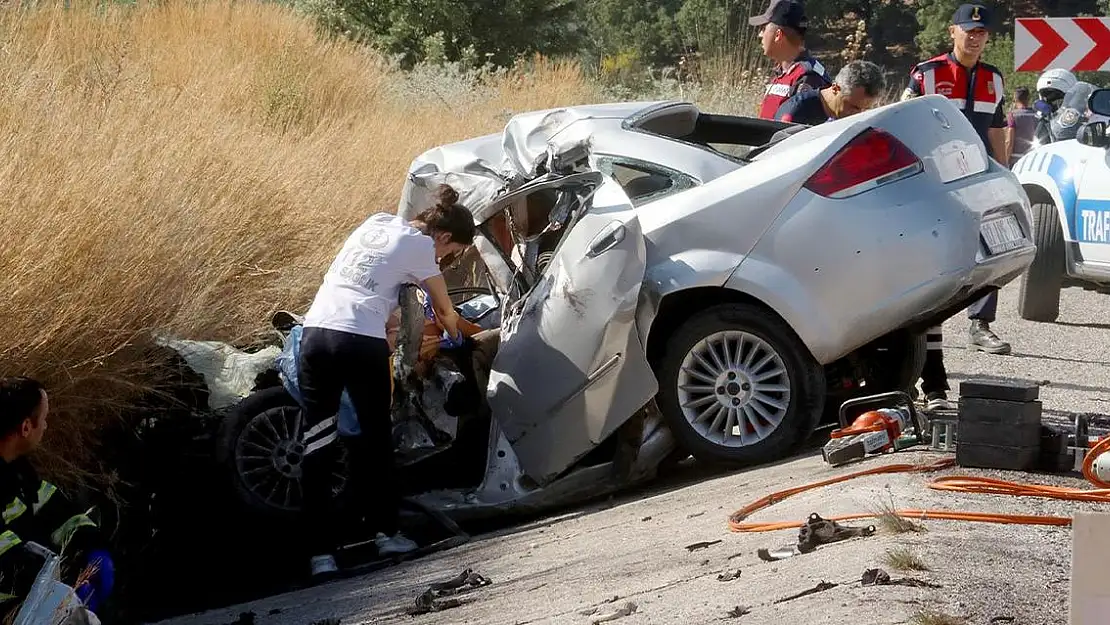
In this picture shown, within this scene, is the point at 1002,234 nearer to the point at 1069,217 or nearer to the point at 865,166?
the point at 865,166

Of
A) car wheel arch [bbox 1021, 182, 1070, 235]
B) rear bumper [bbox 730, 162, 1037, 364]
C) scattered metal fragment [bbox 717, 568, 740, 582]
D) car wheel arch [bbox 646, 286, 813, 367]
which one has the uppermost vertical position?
car wheel arch [bbox 1021, 182, 1070, 235]

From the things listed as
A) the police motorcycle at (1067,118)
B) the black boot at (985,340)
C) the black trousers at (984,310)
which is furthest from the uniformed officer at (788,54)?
the police motorcycle at (1067,118)

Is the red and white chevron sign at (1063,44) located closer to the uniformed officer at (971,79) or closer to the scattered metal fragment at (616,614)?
the uniformed officer at (971,79)

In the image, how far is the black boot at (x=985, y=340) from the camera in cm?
984

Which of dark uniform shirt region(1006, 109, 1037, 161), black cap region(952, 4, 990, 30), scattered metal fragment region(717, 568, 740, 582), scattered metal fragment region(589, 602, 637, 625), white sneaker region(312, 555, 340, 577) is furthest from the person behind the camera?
dark uniform shirt region(1006, 109, 1037, 161)

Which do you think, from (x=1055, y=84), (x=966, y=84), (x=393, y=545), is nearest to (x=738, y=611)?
(x=393, y=545)

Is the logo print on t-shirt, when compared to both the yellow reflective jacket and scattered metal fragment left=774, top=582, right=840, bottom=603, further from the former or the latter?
scattered metal fragment left=774, top=582, right=840, bottom=603

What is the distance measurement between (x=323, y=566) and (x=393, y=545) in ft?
1.03

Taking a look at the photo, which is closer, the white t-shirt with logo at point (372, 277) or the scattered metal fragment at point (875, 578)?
the scattered metal fragment at point (875, 578)

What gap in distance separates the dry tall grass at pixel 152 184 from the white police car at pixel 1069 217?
4.74m

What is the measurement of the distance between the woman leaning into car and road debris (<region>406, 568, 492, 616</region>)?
848 mm

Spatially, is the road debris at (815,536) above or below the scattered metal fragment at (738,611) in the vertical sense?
above

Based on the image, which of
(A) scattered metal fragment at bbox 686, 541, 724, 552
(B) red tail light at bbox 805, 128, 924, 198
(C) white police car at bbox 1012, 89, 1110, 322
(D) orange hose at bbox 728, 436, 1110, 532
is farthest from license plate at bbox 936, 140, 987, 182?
(C) white police car at bbox 1012, 89, 1110, 322

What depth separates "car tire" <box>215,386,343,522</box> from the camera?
6.97 metres
